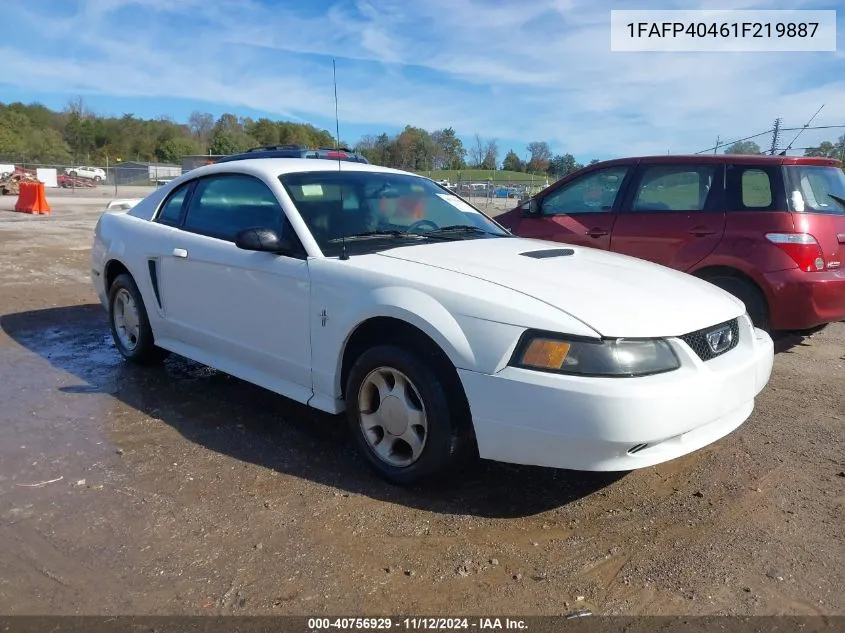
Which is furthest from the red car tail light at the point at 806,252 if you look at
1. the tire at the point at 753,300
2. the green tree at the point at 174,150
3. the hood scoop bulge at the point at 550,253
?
the green tree at the point at 174,150

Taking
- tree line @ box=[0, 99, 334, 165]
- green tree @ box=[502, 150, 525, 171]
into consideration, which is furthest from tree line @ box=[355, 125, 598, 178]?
tree line @ box=[0, 99, 334, 165]

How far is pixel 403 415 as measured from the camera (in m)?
3.15

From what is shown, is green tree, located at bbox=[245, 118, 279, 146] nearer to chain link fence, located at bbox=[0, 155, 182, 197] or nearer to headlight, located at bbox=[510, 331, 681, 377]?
chain link fence, located at bbox=[0, 155, 182, 197]

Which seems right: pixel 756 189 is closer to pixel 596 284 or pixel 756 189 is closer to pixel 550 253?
pixel 550 253

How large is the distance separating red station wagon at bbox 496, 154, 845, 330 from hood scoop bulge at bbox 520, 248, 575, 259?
2.18 m

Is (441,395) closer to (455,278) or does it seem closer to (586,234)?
(455,278)

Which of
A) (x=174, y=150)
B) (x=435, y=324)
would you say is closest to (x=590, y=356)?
(x=435, y=324)

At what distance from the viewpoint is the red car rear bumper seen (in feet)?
16.5

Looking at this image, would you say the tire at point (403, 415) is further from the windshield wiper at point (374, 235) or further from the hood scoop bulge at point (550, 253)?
the hood scoop bulge at point (550, 253)

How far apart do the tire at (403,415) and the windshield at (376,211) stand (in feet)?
2.44

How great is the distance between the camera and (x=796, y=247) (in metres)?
5.09

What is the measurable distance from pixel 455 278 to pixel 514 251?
742mm

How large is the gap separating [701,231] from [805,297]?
96cm

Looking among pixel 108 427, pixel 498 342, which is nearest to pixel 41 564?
pixel 108 427
